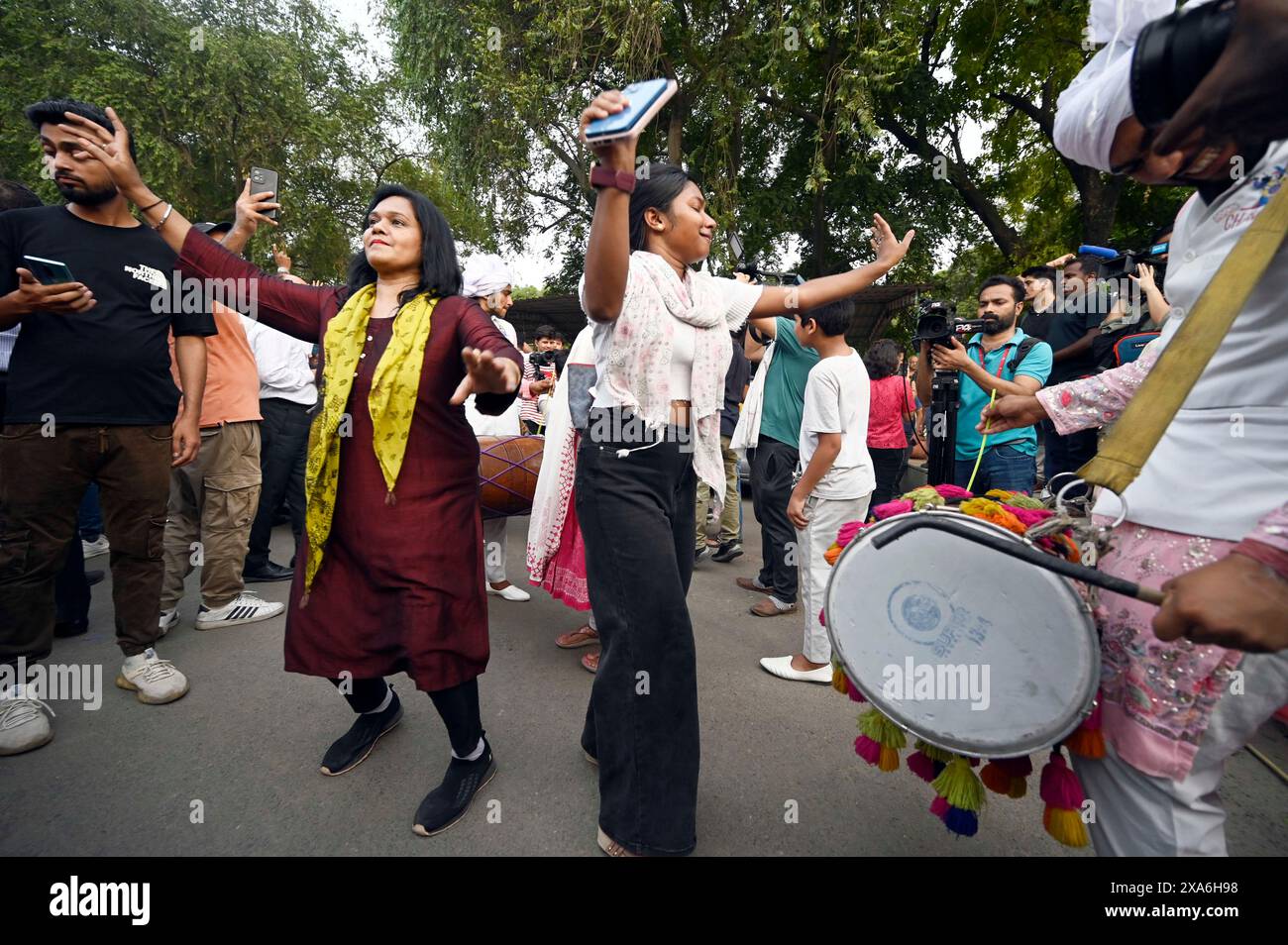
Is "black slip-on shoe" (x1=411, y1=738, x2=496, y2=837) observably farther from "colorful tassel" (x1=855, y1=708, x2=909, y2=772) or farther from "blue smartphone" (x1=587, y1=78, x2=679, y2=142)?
"blue smartphone" (x1=587, y1=78, x2=679, y2=142)

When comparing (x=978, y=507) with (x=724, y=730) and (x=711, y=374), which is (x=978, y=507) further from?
(x=724, y=730)

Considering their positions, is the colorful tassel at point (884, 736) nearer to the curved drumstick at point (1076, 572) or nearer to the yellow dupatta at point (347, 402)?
the curved drumstick at point (1076, 572)

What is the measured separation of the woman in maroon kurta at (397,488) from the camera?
1902 mm

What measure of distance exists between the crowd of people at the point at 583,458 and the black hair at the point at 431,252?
0.04 ft

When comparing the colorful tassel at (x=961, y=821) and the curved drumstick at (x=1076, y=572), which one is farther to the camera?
the colorful tassel at (x=961, y=821)

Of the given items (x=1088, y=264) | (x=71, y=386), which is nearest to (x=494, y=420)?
(x=71, y=386)

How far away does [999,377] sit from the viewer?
3645mm

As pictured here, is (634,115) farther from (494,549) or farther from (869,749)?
(494,549)

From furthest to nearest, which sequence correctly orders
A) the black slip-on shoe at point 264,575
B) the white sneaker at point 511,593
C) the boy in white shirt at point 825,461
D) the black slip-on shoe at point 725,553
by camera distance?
1. the black slip-on shoe at point 725,553
2. the black slip-on shoe at point 264,575
3. the white sneaker at point 511,593
4. the boy in white shirt at point 825,461

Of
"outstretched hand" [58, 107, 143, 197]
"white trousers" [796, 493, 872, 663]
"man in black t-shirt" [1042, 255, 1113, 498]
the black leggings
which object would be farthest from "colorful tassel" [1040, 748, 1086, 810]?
"man in black t-shirt" [1042, 255, 1113, 498]

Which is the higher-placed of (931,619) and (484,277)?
(484,277)

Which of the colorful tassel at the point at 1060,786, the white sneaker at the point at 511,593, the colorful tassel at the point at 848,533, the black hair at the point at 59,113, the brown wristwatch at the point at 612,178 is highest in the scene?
the black hair at the point at 59,113

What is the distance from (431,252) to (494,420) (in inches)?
85.3

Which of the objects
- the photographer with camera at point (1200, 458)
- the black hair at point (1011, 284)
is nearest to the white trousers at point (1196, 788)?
the photographer with camera at point (1200, 458)
